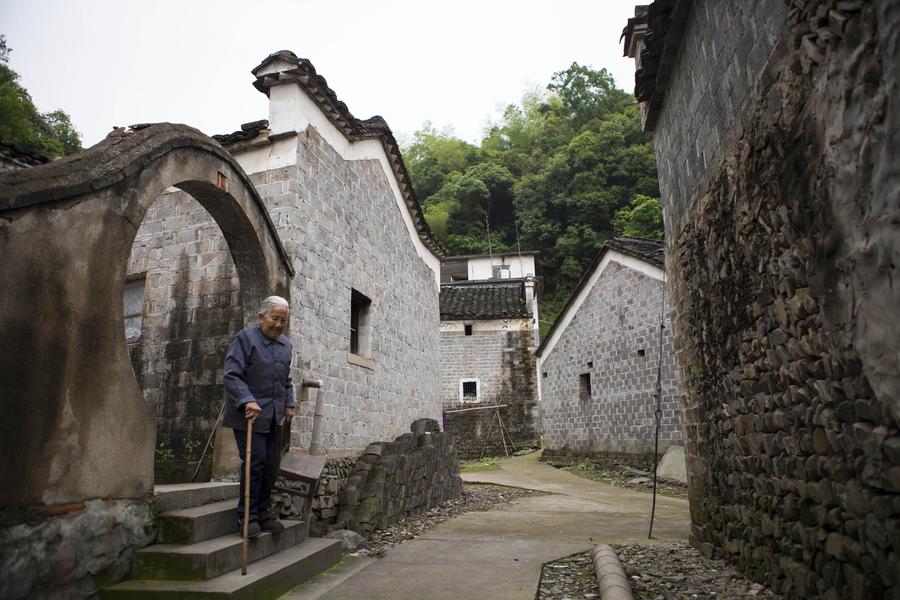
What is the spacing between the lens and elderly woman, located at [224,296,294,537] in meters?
3.81

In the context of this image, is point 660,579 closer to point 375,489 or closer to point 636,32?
point 375,489

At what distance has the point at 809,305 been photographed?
9.25 feet

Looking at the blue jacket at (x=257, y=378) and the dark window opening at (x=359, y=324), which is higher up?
the dark window opening at (x=359, y=324)

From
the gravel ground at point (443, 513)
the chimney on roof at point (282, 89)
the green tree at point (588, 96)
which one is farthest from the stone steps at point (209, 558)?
the green tree at point (588, 96)

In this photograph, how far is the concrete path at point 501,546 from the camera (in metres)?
3.76

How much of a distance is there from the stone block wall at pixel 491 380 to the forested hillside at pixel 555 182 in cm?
817

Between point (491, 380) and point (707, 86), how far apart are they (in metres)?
16.9

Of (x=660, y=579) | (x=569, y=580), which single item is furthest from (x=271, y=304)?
(x=660, y=579)

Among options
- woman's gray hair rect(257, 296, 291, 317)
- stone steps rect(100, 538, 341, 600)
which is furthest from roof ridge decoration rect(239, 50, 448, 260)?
stone steps rect(100, 538, 341, 600)

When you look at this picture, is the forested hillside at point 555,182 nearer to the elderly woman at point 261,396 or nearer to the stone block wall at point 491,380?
the stone block wall at point 491,380

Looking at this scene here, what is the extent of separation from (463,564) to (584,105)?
36.6m

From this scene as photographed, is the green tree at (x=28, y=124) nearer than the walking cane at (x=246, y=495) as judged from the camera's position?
No

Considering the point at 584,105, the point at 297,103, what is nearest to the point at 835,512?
the point at 297,103

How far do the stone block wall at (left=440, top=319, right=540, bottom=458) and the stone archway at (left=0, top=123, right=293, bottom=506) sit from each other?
1723 centimetres
